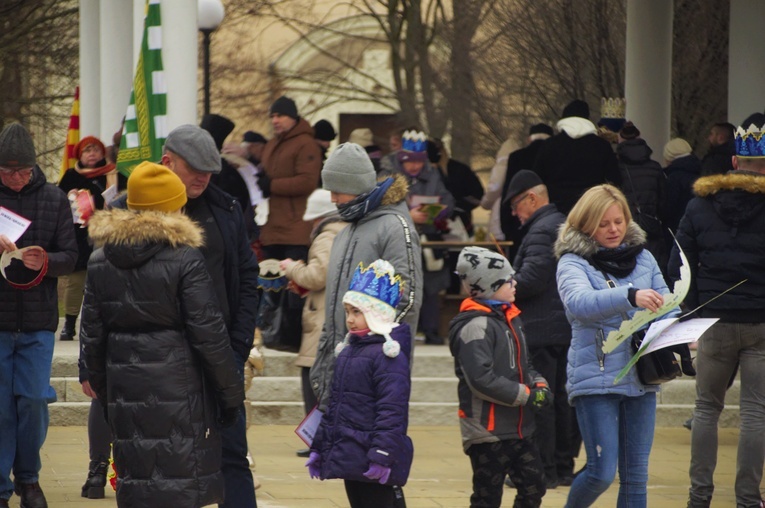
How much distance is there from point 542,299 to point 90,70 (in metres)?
8.47

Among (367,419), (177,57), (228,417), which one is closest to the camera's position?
(228,417)

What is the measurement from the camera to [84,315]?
641 cm

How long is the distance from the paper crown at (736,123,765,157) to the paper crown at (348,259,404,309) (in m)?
2.46

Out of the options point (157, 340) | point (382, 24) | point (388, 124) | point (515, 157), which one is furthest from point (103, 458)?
point (388, 124)

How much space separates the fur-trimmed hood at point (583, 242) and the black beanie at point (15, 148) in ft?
9.64

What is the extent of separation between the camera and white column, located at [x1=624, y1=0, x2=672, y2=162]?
16.7 meters

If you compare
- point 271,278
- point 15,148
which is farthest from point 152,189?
point 271,278

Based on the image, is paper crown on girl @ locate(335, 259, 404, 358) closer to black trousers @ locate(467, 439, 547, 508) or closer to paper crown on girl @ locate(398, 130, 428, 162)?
black trousers @ locate(467, 439, 547, 508)

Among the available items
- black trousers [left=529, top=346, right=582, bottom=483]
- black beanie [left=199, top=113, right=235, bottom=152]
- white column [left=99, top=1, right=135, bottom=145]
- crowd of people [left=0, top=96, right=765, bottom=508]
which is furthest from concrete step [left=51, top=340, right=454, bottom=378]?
black beanie [left=199, top=113, right=235, bottom=152]

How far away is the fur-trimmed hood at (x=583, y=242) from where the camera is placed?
23.5ft

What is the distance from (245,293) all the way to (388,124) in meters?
23.7

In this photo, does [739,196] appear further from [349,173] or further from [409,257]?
[349,173]

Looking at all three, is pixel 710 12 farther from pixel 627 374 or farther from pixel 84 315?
pixel 84 315

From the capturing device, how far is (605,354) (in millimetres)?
7078
